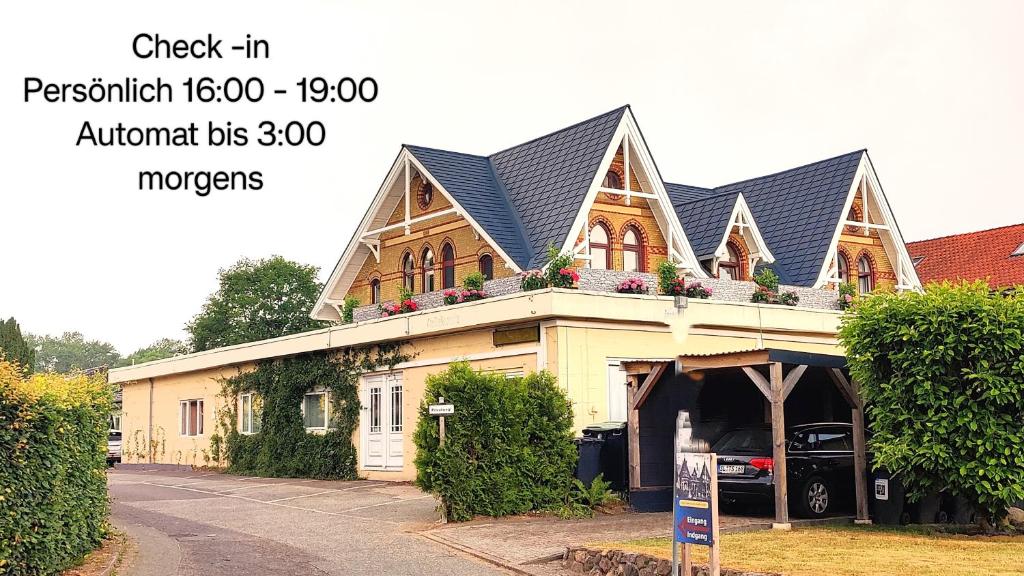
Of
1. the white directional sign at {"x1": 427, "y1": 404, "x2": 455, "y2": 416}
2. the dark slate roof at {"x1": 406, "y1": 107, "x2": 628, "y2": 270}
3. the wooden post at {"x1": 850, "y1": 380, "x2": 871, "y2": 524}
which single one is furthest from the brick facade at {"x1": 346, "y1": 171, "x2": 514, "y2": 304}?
the wooden post at {"x1": 850, "y1": 380, "x2": 871, "y2": 524}

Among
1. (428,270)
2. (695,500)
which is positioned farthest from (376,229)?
(695,500)

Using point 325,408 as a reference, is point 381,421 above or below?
below

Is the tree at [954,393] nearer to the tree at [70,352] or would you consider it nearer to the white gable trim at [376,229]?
the white gable trim at [376,229]

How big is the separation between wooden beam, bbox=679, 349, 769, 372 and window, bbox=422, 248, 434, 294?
13.2 m

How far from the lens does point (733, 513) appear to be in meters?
19.1

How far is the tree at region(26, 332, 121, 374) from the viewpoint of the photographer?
488ft

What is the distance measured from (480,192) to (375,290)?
5089 mm

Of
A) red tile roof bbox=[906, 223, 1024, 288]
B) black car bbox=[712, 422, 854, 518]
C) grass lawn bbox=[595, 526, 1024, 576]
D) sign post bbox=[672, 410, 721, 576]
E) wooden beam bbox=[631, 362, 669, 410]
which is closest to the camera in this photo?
sign post bbox=[672, 410, 721, 576]

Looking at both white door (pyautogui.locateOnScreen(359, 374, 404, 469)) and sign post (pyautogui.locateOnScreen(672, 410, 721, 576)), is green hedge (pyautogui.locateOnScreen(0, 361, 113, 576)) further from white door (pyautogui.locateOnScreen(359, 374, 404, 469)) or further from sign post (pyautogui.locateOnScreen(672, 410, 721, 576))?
white door (pyautogui.locateOnScreen(359, 374, 404, 469))

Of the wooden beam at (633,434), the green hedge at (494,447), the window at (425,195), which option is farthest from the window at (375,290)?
the wooden beam at (633,434)

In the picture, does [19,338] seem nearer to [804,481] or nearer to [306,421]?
[306,421]

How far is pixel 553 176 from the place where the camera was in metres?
29.8

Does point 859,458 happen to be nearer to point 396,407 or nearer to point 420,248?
point 396,407

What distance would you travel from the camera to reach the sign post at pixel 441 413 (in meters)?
18.2
